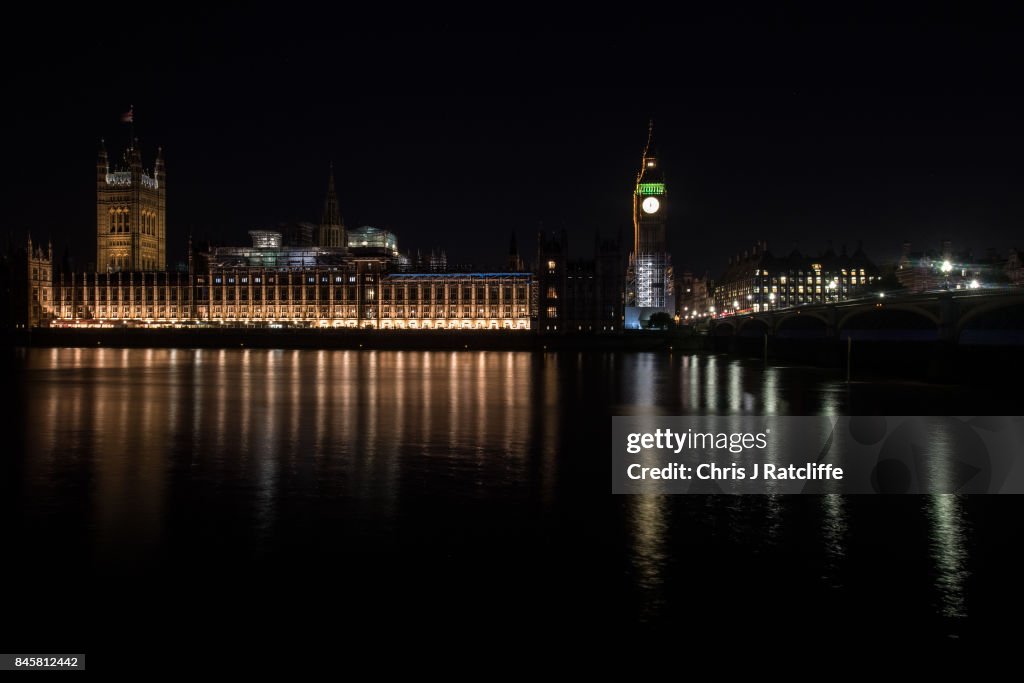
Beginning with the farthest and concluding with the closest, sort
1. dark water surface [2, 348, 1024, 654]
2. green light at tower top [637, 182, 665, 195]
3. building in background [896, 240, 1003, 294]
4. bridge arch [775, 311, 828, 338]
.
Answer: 1. green light at tower top [637, 182, 665, 195]
2. bridge arch [775, 311, 828, 338]
3. building in background [896, 240, 1003, 294]
4. dark water surface [2, 348, 1024, 654]

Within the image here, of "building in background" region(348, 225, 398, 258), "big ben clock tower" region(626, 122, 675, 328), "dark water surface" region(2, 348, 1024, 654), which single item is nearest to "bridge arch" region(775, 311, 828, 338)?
"big ben clock tower" region(626, 122, 675, 328)

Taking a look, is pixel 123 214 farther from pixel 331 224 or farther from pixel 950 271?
pixel 950 271

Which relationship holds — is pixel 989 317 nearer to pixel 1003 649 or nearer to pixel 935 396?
pixel 935 396

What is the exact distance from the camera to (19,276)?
144m

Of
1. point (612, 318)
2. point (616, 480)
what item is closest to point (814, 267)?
point (612, 318)

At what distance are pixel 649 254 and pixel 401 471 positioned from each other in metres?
143

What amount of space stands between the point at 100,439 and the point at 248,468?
7.01 meters

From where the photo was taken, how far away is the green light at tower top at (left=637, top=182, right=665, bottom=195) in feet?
527

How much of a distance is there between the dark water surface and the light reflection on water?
0.08 m

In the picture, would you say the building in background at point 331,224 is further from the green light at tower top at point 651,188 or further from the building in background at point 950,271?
the building in background at point 950,271

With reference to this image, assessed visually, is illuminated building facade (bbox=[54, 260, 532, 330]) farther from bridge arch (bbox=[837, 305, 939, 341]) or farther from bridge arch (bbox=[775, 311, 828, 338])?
bridge arch (bbox=[837, 305, 939, 341])

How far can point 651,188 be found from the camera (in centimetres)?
16112

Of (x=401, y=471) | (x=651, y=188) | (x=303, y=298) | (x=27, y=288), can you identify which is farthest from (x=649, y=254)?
(x=401, y=471)

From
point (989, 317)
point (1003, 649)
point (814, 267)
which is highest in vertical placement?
point (814, 267)
